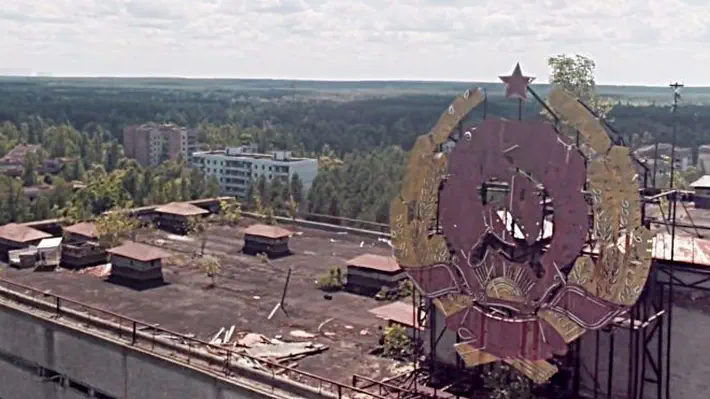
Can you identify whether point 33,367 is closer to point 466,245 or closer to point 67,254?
point 67,254

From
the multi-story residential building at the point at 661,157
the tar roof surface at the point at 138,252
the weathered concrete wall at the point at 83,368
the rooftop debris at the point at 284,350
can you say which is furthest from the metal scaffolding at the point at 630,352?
the tar roof surface at the point at 138,252

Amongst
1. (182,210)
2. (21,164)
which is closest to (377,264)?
(182,210)

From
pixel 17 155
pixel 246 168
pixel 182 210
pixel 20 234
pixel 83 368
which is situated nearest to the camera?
pixel 83 368

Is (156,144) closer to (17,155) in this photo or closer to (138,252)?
(17,155)

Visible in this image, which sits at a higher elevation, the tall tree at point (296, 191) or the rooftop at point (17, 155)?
the tall tree at point (296, 191)

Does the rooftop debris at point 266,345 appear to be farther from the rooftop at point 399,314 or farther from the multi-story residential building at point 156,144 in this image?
the multi-story residential building at point 156,144

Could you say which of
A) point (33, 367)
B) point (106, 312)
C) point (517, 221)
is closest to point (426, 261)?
point (517, 221)
